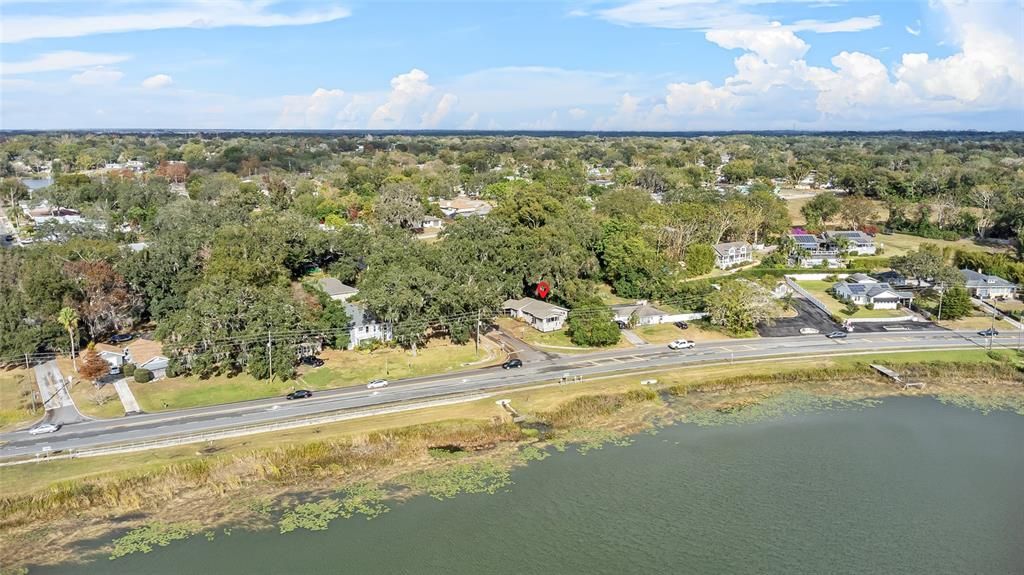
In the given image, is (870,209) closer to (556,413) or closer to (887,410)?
(887,410)

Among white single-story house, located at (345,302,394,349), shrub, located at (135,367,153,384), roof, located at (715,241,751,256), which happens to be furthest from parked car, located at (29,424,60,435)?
roof, located at (715,241,751,256)

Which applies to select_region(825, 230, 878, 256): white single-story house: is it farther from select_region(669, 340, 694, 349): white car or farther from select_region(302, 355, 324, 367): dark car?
select_region(302, 355, 324, 367): dark car

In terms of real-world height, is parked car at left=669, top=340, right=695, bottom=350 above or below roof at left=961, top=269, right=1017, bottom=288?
below

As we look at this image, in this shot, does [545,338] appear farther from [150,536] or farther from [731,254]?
[731,254]

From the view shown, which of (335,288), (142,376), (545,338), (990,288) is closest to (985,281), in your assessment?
(990,288)

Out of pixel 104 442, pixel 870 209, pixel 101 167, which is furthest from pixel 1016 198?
pixel 101 167

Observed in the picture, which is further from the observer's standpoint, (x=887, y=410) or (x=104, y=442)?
(x=887, y=410)
